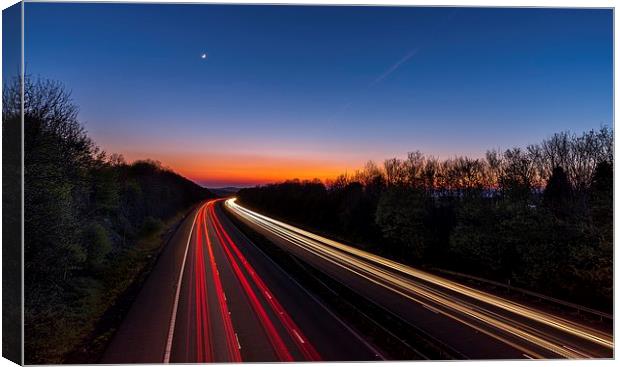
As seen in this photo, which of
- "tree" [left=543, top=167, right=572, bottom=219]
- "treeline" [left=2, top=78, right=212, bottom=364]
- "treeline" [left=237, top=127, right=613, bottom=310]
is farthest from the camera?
"tree" [left=543, top=167, right=572, bottom=219]

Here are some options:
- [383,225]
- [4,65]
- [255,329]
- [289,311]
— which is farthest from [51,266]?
[383,225]

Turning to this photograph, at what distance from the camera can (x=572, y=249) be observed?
1332 centimetres

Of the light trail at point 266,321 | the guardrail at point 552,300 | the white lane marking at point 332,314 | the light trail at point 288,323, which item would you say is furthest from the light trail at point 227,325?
the guardrail at point 552,300

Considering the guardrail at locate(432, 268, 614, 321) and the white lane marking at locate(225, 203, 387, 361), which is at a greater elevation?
the guardrail at locate(432, 268, 614, 321)

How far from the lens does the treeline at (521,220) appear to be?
505 inches

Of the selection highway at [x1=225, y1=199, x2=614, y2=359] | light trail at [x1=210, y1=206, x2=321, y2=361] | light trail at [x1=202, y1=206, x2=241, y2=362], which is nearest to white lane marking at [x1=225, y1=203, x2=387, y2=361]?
light trail at [x1=210, y1=206, x2=321, y2=361]

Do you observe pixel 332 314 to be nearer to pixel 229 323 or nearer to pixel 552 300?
pixel 229 323

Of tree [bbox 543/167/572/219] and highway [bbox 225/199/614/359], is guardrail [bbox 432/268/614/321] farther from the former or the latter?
tree [bbox 543/167/572/219]

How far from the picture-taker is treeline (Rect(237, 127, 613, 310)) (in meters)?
12.8

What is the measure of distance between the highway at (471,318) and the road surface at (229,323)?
2620mm

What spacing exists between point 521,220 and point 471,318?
6882mm

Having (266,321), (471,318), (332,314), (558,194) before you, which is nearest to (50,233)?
(266,321)

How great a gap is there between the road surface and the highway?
2620 mm

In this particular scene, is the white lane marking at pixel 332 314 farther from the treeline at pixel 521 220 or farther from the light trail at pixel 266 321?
the treeline at pixel 521 220
